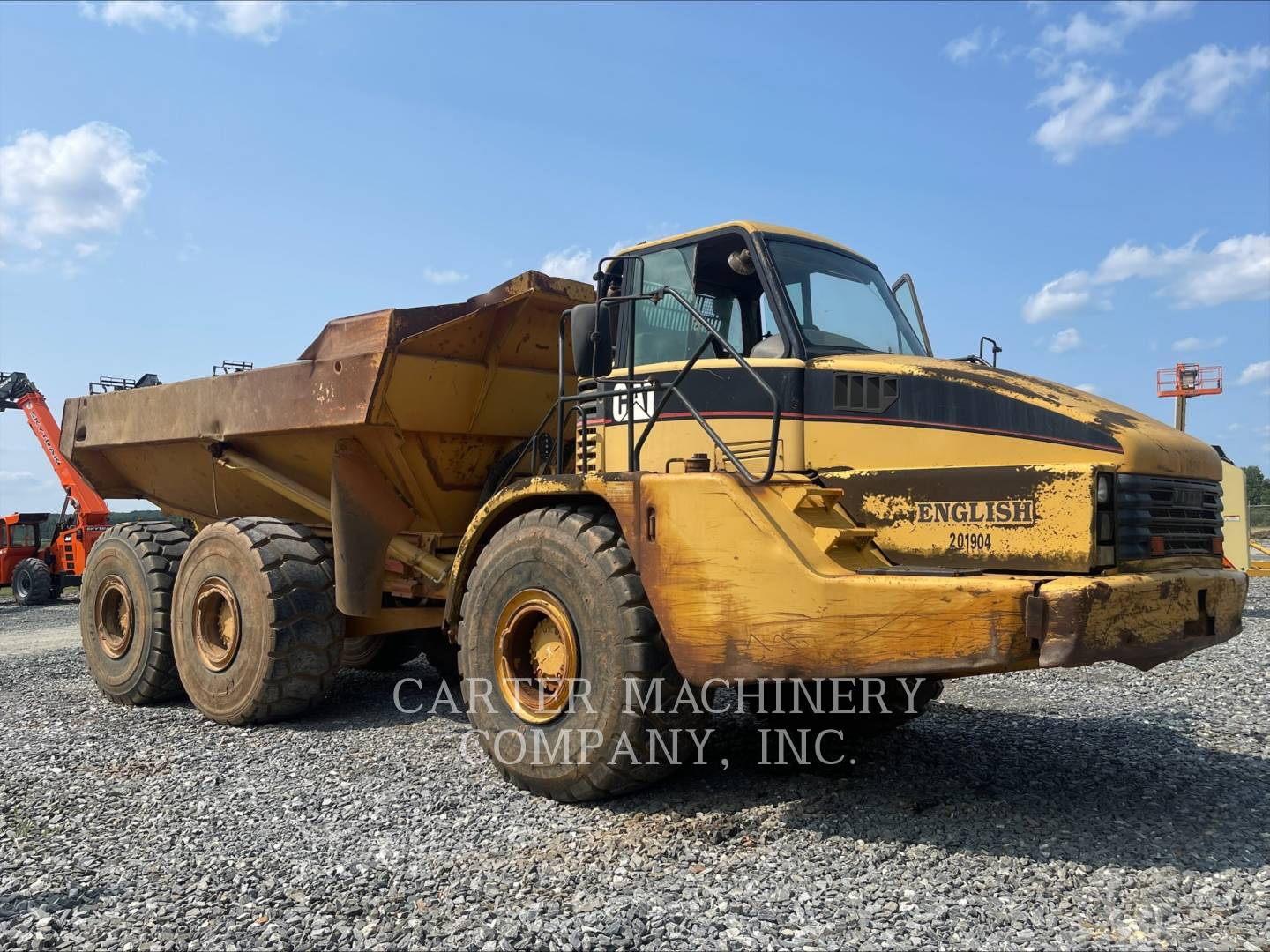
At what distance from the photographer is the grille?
4074mm

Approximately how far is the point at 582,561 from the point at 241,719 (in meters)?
3.33

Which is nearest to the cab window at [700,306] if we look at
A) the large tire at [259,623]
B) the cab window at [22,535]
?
the large tire at [259,623]

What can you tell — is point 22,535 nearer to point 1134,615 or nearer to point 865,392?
point 865,392

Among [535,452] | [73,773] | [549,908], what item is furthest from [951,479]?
[73,773]

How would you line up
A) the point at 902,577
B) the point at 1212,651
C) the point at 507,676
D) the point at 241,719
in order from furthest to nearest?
the point at 1212,651
the point at 241,719
the point at 507,676
the point at 902,577

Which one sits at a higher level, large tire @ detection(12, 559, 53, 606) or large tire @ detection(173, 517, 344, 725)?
large tire @ detection(173, 517, 344, 725)

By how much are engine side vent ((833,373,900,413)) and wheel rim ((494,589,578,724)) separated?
64.7 inches

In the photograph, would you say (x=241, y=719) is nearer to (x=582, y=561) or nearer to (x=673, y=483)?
(x=582, y=561)

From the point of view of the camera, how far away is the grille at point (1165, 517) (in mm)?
4074

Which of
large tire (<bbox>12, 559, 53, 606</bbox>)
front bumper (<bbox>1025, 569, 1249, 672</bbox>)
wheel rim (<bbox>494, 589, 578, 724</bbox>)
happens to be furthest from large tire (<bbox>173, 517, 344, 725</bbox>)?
large tire (<bbox>12, 559, 53, 606</bbox>)

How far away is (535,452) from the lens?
22.8 feet

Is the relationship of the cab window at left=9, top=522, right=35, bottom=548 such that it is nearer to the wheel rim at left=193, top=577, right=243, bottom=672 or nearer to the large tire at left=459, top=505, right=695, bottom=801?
the wheel rim at left=193, top=577, right=243, bottom=672

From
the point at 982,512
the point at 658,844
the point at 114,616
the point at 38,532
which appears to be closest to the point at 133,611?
the point at 114,616

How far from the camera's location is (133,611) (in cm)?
793
